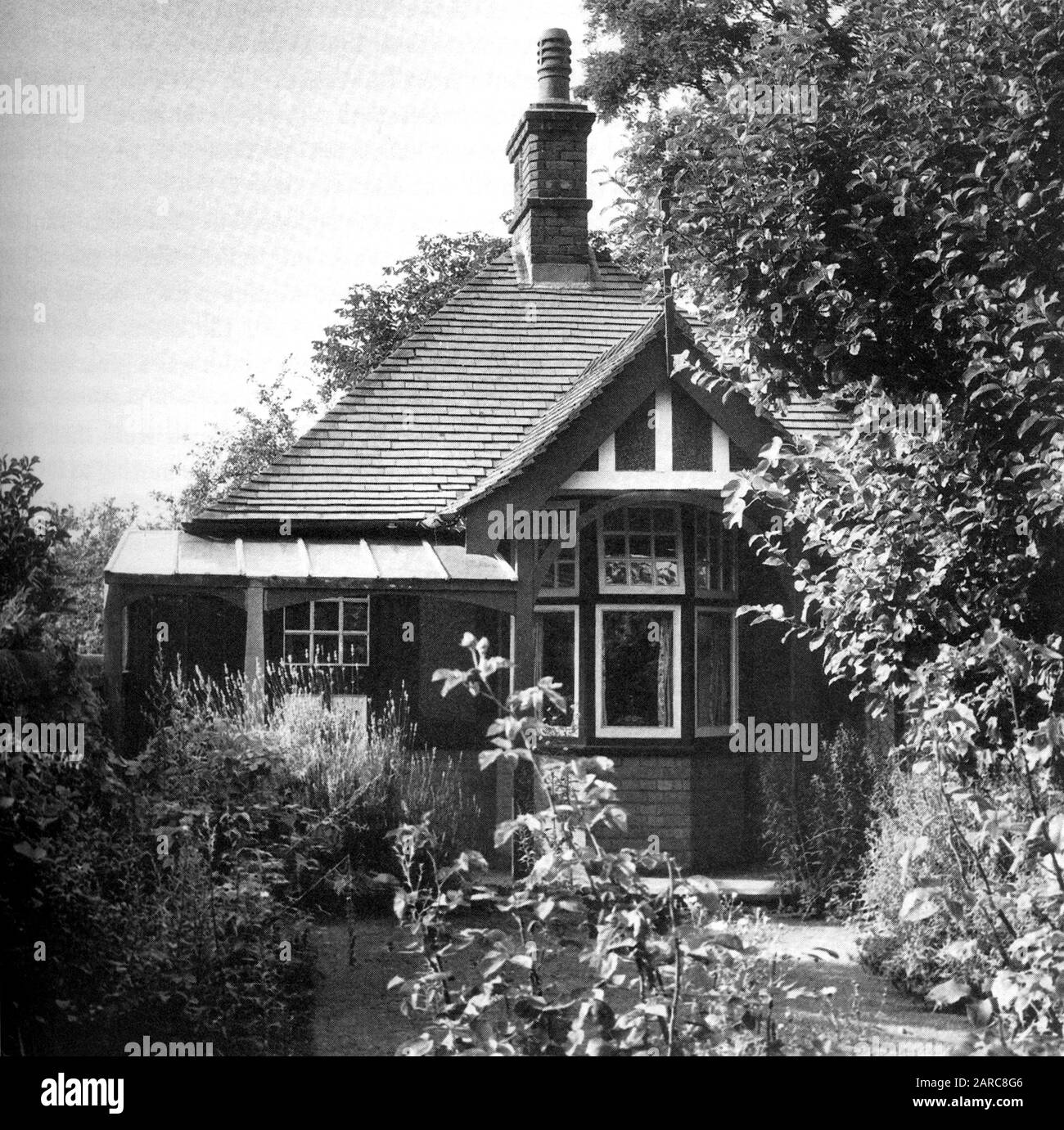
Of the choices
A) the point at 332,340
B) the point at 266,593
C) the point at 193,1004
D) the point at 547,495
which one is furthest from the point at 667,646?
the point at 193,1004

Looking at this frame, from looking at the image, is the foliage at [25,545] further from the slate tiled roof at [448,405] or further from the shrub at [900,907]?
the slate tiled roof at [448,405]

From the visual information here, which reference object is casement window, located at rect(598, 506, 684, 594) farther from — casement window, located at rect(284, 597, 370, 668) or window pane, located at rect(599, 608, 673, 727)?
casement window, located at rect(284, 597, 370, 668)

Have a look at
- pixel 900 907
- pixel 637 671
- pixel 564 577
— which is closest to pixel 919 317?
pixel 900 907

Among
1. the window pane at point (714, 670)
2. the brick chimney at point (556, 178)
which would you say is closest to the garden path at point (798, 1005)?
the window pane at point (714, 670)

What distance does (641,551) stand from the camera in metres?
11.3

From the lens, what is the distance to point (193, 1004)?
5.82 meters

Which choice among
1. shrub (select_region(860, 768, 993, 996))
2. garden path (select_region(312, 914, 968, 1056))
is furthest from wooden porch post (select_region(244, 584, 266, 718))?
shrub (select_region(860, 768, 993, 996))

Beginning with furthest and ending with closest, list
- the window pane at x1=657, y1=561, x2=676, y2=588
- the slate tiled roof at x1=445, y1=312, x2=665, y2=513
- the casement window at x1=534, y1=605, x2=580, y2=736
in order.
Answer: the window pane at x1=657, y1=561, x2=676, y2=588, the casement window at x1=534, y1=605, x2=580, y2=736, the slate tiled roof at x1=445, y1=312, x2=665, y2=513

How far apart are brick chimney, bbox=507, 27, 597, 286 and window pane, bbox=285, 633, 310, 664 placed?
189 inches

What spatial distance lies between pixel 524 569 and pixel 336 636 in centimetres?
236

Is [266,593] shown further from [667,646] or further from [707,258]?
[707,258]

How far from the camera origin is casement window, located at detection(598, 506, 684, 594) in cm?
1124

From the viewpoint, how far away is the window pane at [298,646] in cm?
1179
